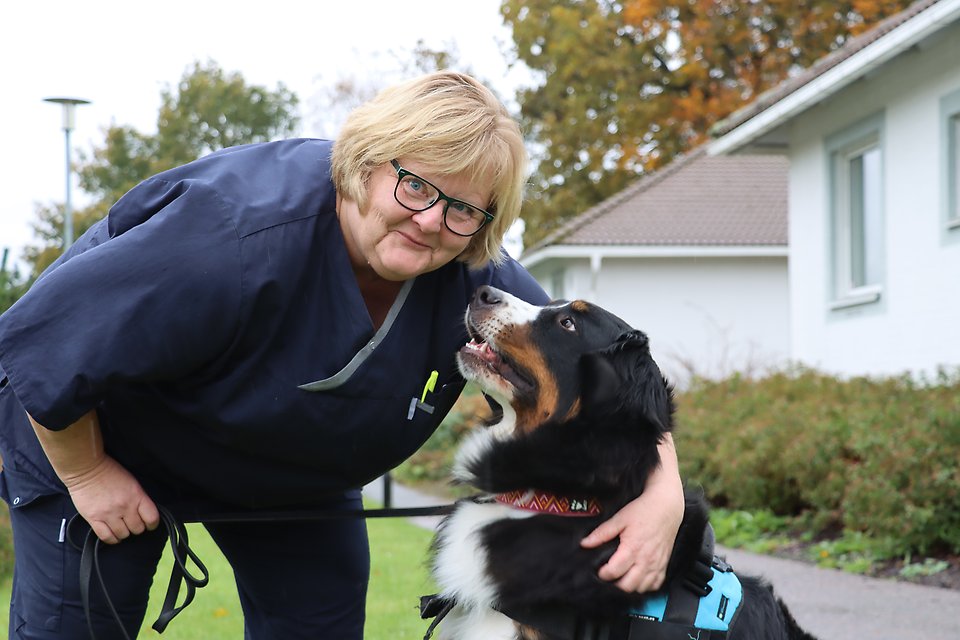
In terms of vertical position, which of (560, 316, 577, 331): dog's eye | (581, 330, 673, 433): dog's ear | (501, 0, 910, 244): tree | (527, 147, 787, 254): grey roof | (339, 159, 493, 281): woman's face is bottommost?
(581, 330, 673, 433): dog's ear

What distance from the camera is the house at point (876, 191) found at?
9.09 metres

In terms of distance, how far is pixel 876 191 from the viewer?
1084 centimetres

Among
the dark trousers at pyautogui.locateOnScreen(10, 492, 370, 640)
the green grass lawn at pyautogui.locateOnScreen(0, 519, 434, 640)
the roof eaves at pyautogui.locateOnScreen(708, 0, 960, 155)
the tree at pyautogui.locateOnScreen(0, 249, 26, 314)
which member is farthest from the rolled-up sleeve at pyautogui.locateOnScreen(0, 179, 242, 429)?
the roof eaves at pyautogui.locateOnScreen(708, 0, 960, 155)

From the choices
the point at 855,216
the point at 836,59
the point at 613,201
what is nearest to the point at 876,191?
the point at 855,216

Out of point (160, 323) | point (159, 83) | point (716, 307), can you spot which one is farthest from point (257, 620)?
point (159, 83)

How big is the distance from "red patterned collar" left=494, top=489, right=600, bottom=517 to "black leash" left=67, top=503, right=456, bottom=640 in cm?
24

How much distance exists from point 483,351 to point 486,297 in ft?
0.53

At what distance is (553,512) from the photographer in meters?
2.95

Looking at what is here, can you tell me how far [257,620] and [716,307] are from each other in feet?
58.9

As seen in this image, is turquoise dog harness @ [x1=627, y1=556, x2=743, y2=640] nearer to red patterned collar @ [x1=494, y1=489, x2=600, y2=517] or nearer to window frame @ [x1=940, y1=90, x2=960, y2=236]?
red patterned collar @ [x1=494, y1=489, x2=600, y2=517]

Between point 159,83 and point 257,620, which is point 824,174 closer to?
point 257,620

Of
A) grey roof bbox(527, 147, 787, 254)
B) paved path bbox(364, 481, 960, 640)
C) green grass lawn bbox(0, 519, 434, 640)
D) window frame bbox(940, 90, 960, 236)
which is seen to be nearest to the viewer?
paved path bbox(364, 481, 960, 640)

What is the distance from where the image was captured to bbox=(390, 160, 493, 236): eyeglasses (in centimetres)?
264

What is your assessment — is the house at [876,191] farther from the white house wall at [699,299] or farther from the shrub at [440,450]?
the white house wall at [699,299]
